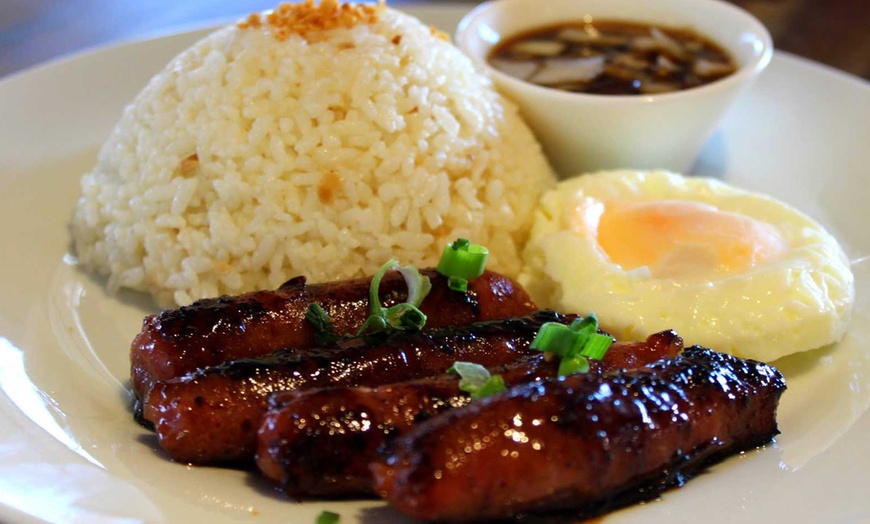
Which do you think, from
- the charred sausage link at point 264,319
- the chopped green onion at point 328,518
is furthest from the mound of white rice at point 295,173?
the chopped green onion at point 328,518

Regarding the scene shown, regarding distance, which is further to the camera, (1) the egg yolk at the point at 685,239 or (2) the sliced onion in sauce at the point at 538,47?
(2) the sliced onion in sauce at the point at 538,47

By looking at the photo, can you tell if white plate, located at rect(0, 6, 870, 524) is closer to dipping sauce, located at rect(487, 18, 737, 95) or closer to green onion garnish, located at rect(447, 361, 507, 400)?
green onion garnish, located at rect(447, 361, 507, 400)

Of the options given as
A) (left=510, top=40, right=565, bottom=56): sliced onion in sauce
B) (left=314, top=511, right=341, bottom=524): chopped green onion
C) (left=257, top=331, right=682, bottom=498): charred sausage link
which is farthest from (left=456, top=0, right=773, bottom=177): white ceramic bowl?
(left=314, top=511, right=341, bottom=524): chopped green onion

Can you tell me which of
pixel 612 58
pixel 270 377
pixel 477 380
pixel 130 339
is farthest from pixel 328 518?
pixel 612 58

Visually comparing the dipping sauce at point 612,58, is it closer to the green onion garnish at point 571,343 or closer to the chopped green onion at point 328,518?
the green onion garnish at point 571,343

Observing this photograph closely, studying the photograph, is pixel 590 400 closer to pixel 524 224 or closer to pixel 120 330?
pixel 524 224
